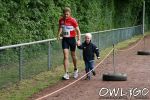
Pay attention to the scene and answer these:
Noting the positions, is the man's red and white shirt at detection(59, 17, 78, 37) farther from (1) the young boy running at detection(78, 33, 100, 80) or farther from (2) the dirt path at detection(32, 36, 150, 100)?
(2) the dirt path at detection(32, 36, 150, 100)

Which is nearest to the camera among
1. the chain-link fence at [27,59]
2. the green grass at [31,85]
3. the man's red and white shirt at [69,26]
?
the green grass at [31,85]

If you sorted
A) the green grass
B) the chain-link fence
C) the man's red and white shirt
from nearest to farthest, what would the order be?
the green grass, the chain-link fence, the man's red and white shirt

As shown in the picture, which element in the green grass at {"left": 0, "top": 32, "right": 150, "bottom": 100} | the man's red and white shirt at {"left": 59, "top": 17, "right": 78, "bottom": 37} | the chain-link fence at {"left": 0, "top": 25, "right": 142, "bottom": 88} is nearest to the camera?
the green grass at {"left": 0, "top": 32, "right": 150, "bottom": 100}

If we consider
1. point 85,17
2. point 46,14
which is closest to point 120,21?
point 85,17

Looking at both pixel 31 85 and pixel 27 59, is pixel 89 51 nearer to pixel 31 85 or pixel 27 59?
pixel 27 59

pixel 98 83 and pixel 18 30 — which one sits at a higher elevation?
pixel 18 30

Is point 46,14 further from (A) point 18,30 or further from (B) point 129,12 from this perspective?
(B) point 129,12

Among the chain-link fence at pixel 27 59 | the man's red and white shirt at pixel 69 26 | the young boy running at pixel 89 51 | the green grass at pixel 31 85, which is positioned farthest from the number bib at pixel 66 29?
the green grass at pixel 31 85

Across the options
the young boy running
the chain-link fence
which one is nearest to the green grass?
the chain-link fence

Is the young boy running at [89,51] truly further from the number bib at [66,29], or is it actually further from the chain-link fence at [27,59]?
the chain-link fence at [27,59]

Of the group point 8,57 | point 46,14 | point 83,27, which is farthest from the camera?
point 83,27

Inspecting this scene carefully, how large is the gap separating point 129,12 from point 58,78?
33.9 metres

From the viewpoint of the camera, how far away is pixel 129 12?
156ft

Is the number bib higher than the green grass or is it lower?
higher
